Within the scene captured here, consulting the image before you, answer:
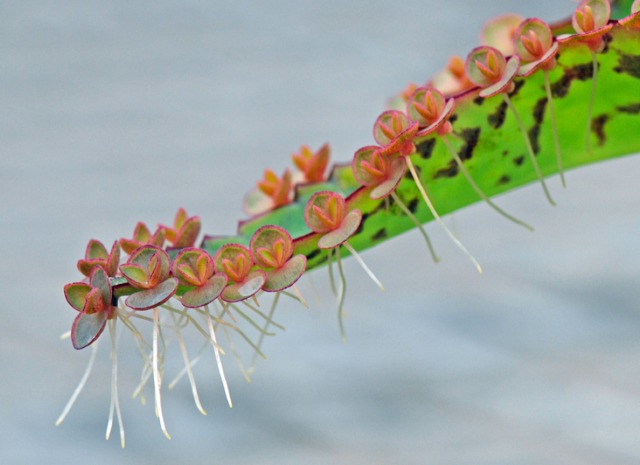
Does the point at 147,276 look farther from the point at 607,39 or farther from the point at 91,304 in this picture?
the point at 607,39

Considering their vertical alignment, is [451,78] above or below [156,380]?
above

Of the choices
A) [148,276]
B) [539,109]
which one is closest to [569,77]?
[539,109]

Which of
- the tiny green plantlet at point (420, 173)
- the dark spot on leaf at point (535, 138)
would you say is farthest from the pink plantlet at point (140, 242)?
the dark spot on leaf at point (535, 138)

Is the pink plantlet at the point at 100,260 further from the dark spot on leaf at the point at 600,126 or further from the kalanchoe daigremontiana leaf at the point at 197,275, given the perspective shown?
the dark spot on leaf at the point at 600,126

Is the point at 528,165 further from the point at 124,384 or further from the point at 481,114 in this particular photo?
the point at 124,384

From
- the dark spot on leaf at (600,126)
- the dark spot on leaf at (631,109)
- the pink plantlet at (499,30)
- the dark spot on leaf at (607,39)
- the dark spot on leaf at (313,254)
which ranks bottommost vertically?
the dark spot on leaf at (313,254)

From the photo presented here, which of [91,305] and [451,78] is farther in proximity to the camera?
[451,78]
